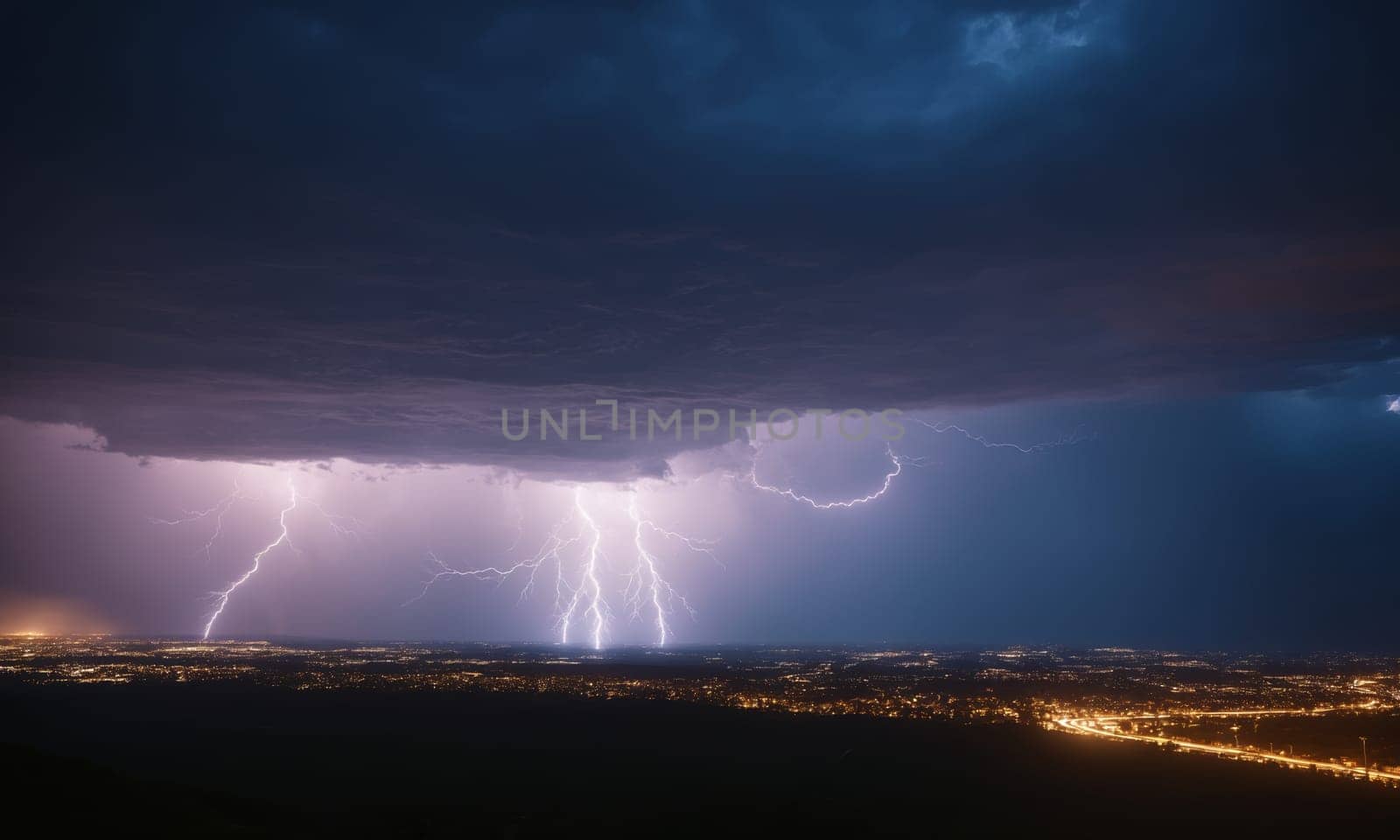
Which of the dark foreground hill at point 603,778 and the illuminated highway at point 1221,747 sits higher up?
the dark foreground hill at point 603,778

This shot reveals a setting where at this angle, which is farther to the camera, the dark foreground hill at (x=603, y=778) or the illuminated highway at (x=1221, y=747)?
the illuminated highway at (x=1221, y=747)

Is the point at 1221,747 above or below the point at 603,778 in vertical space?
below

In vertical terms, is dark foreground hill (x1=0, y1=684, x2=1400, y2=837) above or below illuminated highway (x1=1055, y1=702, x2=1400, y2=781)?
above

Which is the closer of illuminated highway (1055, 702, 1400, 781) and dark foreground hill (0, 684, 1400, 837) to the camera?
dark foreground hill (0, 684, 1400, 837)

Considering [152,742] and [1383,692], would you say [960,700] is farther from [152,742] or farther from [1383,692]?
[152,742]
